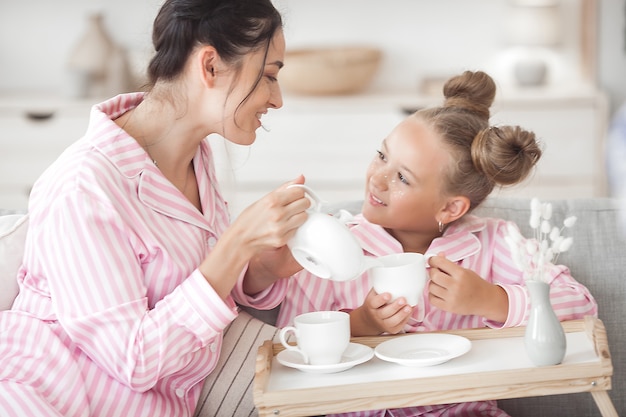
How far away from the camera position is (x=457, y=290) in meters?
1.65

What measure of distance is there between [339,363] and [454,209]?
0.55 metres

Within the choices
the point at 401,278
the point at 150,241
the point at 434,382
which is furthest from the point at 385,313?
the point at 150,241

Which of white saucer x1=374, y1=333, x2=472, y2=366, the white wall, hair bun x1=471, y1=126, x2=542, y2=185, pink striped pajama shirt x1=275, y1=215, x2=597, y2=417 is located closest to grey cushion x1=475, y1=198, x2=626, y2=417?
pink striped pajama shirt x1=275, y1=215, x2=597, y2=417

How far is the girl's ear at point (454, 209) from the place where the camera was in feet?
6.24

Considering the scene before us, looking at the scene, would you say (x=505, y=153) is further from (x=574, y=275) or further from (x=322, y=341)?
(x=322, y=341)

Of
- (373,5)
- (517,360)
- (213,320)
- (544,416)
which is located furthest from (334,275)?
(373,5)

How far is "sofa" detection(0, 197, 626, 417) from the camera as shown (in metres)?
1.71

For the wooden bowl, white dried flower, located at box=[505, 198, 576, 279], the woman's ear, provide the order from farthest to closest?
the wooden bowl
the woman's ear
white dried flower, located at box=[505, 198, 576, 279]

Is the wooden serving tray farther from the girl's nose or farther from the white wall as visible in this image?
the white wall

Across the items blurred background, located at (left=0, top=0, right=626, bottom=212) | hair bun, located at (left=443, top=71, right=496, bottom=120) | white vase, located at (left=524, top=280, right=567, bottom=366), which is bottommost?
blurred background, located at (left=0, top=0, right=626, bottom=212)

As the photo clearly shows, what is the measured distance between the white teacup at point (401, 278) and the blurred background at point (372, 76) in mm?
2635

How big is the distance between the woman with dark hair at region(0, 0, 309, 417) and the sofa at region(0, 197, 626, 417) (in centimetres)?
5

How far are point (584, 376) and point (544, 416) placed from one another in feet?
1.68

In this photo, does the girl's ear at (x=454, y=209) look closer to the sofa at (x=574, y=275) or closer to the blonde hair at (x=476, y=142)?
the blonde hair at (x=476, y=142)
